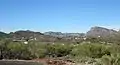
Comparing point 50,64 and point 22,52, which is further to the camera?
point 22,52

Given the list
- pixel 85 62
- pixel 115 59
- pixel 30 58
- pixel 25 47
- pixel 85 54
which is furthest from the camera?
pixel 25 47

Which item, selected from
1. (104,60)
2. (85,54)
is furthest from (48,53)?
(104,60)

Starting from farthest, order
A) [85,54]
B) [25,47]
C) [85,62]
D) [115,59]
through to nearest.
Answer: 1. [25,47]
2. [85,54]
3. [85,62]
4. [115,59]

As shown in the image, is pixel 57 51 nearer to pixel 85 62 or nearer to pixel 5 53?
pixel 5 53

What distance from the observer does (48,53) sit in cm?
12012

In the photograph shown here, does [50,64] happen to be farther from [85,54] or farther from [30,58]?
[30,58]

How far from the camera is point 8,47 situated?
117 meters

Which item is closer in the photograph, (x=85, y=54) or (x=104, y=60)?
(x=104, y=60)

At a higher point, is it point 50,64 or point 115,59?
point 115,59

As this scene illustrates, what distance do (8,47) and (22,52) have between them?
703 centimetres

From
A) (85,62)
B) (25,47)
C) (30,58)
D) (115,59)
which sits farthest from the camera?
(25,47)

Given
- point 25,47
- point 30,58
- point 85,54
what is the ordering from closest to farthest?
point 85,54
point 30,58
point 25,47

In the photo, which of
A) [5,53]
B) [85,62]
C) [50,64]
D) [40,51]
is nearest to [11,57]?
[5,53]

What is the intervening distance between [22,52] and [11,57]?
17.6ft
